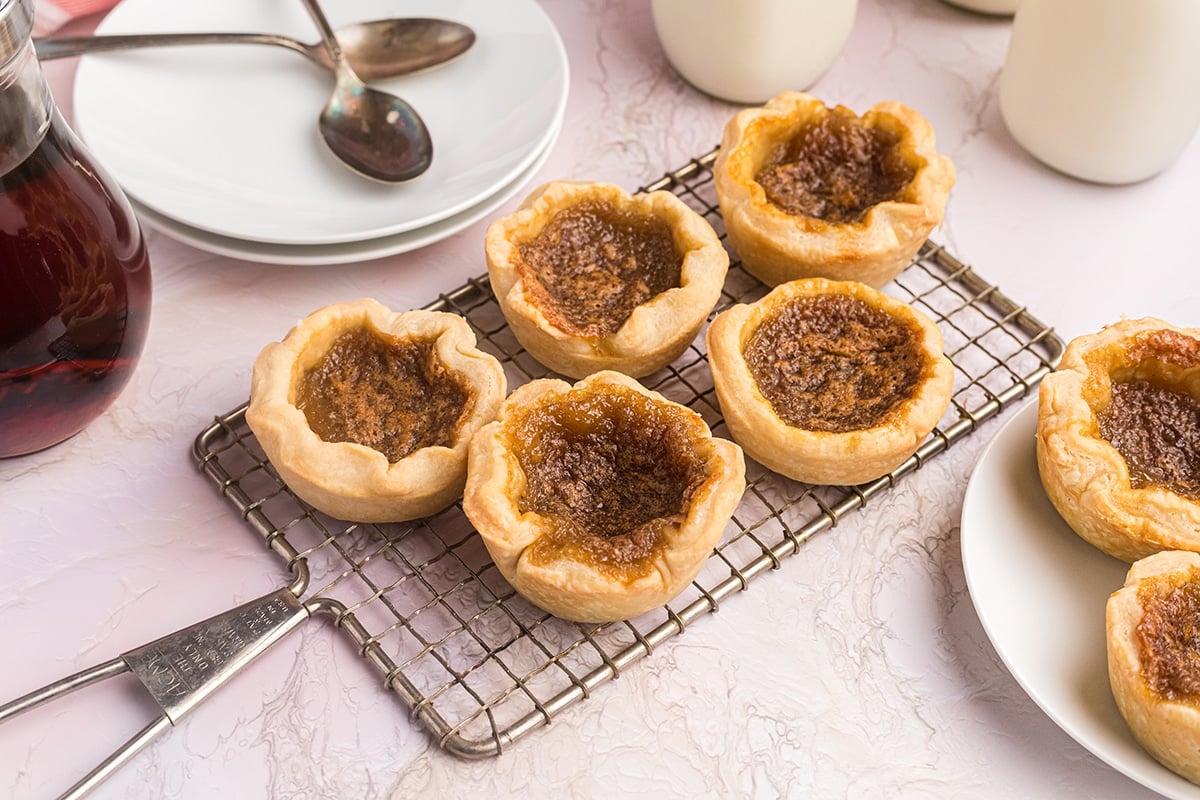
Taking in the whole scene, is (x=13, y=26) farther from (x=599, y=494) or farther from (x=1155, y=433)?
(x=1155, y=433)

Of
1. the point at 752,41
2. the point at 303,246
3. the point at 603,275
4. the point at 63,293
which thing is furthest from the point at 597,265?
the point at 63,293

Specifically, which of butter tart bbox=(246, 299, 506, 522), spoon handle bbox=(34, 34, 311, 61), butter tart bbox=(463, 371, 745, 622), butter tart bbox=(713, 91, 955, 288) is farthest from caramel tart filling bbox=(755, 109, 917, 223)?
spoon handle bbox=(34, 34, 311, 61)

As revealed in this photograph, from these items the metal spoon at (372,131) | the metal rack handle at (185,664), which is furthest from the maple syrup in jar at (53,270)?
the metal spoon at (372,131)

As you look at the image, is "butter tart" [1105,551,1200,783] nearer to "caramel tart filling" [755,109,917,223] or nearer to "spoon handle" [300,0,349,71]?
"caramel tart filling" [755,109,917,223]

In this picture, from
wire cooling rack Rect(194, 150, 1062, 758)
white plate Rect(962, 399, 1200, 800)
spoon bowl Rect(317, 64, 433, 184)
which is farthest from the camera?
spoon bowl Rect(317, 64, 433, 184)

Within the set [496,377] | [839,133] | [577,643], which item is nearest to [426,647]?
[577,643]

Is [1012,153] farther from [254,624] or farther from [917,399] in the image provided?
[254,624]

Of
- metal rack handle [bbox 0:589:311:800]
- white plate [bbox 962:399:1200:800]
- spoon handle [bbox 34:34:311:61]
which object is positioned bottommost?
metal rack handle [bbox 0:589:311:800]
